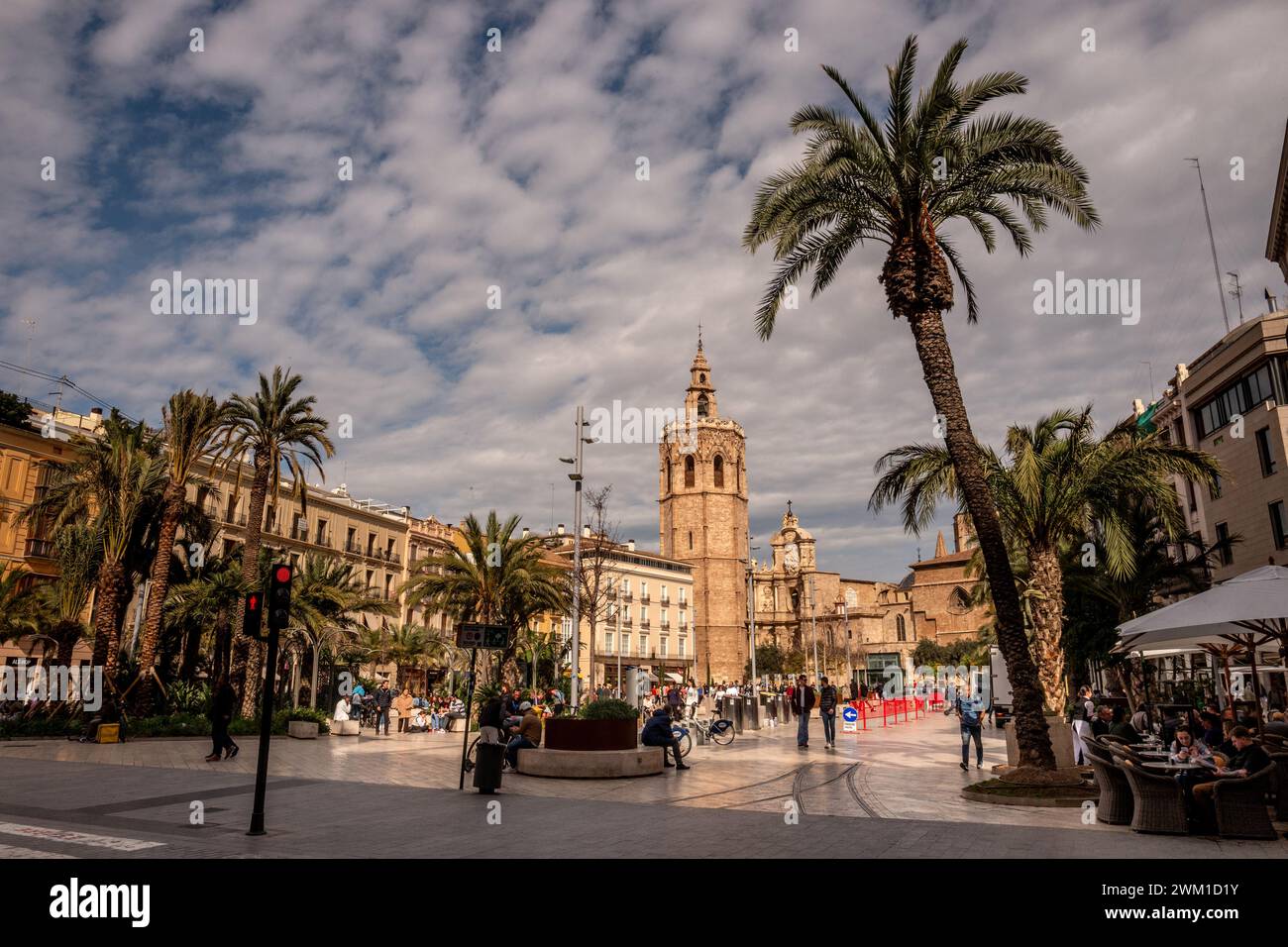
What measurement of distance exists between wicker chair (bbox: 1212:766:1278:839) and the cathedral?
265 feet

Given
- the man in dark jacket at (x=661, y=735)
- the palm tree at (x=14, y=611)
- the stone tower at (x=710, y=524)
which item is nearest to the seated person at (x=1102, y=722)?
the man in dark jacket at (x=661, y=735)

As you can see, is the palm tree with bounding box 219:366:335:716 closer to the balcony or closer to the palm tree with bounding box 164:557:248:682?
the palm tree with bounding box 164:557:248:682

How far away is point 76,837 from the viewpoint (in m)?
7.97

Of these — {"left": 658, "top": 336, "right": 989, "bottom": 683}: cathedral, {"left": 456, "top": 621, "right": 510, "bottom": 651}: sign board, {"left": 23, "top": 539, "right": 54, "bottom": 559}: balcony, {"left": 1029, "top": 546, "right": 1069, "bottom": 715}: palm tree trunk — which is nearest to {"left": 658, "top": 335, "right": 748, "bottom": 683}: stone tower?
{"left": 658, "top": 336, "right": 989, "bottom": 683}: cathedral

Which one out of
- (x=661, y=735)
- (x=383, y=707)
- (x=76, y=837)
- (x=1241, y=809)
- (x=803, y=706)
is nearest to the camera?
(x=76, y=837)

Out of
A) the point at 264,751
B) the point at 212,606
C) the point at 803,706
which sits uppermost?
the point at 212,606

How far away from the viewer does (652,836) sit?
28.0ft

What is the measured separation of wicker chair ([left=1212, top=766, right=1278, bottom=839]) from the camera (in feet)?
27.3

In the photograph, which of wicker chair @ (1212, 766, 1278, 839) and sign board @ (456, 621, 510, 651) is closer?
wicker chair @ (1212, 766, 1278, 839)

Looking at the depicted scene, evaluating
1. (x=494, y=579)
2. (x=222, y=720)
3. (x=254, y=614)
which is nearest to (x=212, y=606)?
(x=494, y=579)

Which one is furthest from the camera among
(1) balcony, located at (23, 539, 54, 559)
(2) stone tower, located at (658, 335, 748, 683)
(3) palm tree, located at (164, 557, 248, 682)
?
(2) stone tower, located at (658, 335, 748, 683)

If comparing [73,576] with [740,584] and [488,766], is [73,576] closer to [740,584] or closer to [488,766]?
[488,766]

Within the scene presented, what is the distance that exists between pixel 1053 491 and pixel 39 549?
119 feet

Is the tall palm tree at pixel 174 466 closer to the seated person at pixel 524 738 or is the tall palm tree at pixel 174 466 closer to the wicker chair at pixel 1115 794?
the seated person at pixel 524 738
